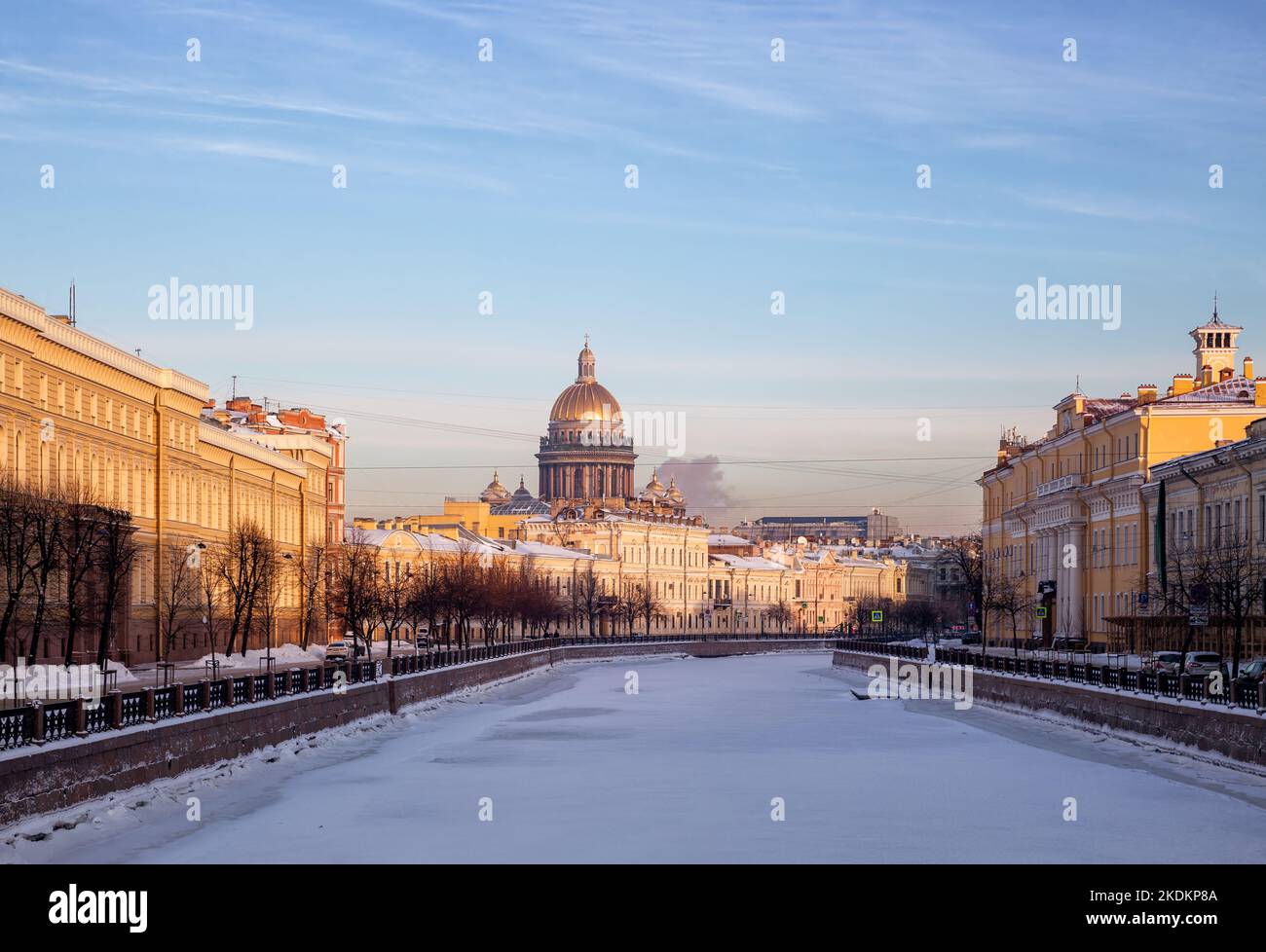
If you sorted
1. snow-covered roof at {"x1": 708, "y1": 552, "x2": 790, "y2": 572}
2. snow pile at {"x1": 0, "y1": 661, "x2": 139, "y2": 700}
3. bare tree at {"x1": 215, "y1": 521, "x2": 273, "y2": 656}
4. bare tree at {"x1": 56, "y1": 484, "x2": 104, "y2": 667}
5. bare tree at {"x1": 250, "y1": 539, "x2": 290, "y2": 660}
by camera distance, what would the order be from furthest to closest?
snow-covered roof at {"x1": 708, "y1": 552, "x2": 790, "y2": 572} → bare tree at {"x1": 250, "y1": 539, "x2": 290, "y2": 660} → bare tree at {"x1": 215, "y1": 521, "x2": 273, "y2": 656} → bare tree at {"x1": 56, "y1": 484, "x2": 104, "y2": 667} → snow pile at {"x1": 0, "y1": 661, "x2": 139, "y2": 700}

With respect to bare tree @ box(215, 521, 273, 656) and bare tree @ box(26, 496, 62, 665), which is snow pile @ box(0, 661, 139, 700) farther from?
bare tree @ box(215, 521, 273, 656)

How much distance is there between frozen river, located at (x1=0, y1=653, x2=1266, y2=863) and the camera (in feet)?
79.3

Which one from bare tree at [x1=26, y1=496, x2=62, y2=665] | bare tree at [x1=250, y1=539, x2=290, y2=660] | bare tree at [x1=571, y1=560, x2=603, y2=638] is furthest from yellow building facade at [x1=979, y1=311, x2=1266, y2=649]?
bare tree at [x1=571, y1=560, x2=603, y2=638]

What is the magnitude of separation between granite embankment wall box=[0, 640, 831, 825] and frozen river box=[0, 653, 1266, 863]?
0.31 meters

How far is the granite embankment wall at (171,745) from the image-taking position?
2312 centimetres

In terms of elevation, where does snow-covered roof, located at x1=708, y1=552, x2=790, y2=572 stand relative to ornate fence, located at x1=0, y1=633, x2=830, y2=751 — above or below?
above

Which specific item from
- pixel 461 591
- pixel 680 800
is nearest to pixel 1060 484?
pixel 461 591

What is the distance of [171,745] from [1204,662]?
30.5 meters

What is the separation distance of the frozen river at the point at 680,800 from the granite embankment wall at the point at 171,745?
31 centimetres

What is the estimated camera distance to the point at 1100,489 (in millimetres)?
74750

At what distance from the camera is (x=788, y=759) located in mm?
37312
